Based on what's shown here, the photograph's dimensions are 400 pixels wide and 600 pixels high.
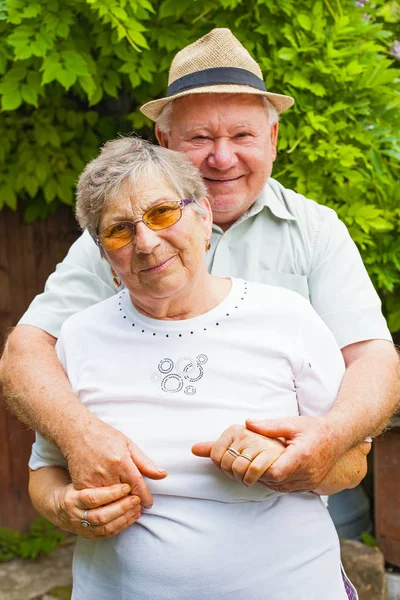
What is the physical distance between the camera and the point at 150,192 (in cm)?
183

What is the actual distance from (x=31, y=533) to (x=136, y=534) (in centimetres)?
272

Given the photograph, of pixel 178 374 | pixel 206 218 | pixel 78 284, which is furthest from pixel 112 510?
pixel 78 284

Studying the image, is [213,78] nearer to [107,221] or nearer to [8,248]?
[107,221]

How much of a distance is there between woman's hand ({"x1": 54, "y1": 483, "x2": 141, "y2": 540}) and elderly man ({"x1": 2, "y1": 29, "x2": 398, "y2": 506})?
20 cm

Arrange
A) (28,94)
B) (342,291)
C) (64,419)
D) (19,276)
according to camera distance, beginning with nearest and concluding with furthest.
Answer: (64,419) → (342,291) → (28,94) → (19,276)

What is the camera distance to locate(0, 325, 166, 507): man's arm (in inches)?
69.1

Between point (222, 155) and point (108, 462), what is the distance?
982 mm

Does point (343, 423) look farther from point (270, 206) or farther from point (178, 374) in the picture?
point (270, 206)

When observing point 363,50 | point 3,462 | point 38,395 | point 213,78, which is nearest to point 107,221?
point 38,395

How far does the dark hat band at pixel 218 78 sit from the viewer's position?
2266 mm

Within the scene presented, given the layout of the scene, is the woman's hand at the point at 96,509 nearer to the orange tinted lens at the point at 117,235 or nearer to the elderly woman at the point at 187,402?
the elderly woman at the point at 187,402

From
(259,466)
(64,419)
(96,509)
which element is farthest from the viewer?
(64,419)

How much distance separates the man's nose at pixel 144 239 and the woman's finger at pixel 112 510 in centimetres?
58

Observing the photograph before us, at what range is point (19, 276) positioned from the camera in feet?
13.5
